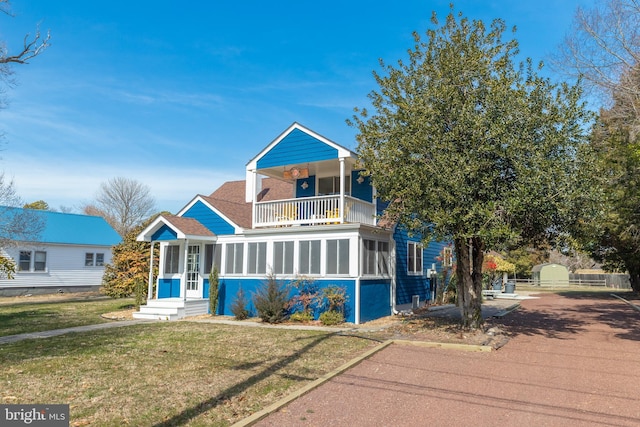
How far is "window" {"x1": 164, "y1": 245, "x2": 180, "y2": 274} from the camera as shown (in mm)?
17531

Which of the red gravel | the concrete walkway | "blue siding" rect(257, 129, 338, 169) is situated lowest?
the red gravel

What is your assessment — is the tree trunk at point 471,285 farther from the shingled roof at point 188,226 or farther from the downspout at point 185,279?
the downspout at point 185,279

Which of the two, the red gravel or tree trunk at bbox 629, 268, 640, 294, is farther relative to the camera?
tree trunk at bbox 629, 268, 640, 294

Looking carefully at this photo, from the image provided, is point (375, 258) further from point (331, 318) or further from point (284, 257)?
point (284, 257)

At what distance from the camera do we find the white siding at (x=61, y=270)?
26516 millimetres

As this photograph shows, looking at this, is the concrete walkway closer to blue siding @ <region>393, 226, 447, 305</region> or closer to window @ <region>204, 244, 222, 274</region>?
window @ <region>204, 244, 222, 274</region>

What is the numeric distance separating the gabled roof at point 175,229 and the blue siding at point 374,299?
6076mm

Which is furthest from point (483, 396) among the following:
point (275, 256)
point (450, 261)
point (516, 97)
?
point (450, 261)

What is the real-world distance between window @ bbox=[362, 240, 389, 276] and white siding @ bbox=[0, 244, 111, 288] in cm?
2187

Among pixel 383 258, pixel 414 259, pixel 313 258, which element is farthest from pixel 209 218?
pixel 414 259

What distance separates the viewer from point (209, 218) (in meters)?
17.3

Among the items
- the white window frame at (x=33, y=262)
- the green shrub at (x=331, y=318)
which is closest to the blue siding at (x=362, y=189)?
the green shrub at (x=331, y=318)

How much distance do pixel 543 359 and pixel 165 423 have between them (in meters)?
7.51

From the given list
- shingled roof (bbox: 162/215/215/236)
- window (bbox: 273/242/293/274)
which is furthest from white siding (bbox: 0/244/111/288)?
window (bbox: 273/242/293/274)
